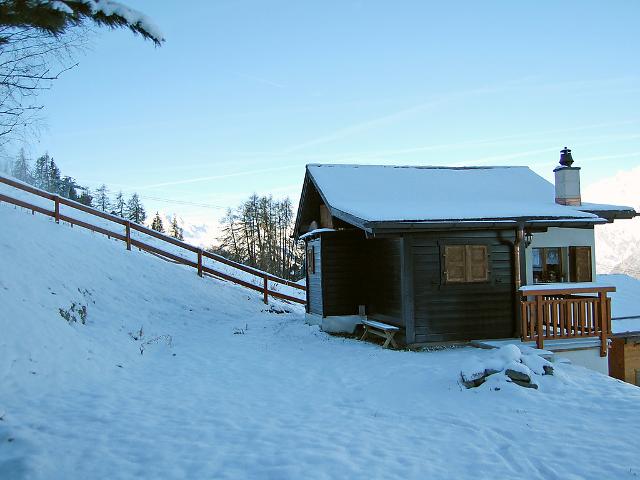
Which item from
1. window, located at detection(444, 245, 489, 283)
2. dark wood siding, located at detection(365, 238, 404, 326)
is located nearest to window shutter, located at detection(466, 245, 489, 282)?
window, located at detection(444, 245, 489, 283)

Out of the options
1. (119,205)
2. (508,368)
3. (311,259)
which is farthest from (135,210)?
(508,368)

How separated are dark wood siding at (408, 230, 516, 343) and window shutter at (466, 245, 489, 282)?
0.11 metres

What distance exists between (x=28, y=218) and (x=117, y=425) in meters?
12.5

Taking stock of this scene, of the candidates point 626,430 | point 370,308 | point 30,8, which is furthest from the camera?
point 370,308

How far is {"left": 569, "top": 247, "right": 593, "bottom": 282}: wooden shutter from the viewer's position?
13711 millimetres

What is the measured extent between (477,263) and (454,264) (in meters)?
0.57

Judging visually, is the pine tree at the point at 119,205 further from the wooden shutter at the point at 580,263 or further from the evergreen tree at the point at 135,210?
the wooden shutter at the point at 580,263

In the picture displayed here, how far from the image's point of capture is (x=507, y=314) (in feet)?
39.6

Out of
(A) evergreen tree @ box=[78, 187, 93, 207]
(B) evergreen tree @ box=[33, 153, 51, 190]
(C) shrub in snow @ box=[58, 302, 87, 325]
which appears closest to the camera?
(C) shrub in snow @ box=[58, 302, 87, 325]

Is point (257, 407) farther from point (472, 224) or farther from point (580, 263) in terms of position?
point (580, 263)

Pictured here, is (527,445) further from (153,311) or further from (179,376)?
(153,311)

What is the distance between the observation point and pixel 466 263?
11898 mm

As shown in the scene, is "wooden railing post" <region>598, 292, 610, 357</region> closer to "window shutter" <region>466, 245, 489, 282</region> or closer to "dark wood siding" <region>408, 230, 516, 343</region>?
"dark wood siding" <region>408, 230, 516, 343</region>

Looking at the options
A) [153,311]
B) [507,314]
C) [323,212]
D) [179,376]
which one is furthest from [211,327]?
[507,314]
